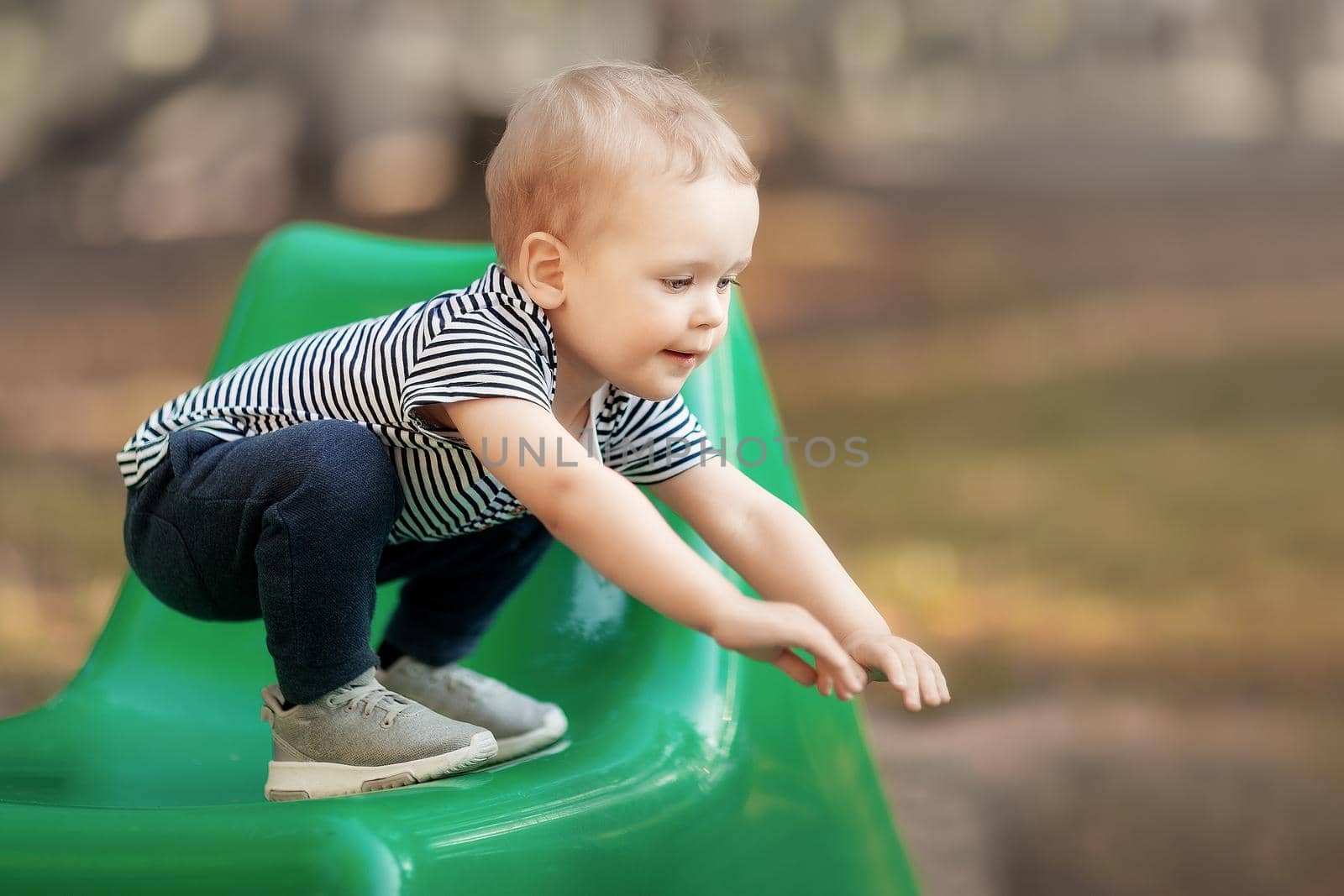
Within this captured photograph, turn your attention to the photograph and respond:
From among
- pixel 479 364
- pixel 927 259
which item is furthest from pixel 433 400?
pixel 927 259

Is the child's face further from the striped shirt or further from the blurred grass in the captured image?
the blurred grass

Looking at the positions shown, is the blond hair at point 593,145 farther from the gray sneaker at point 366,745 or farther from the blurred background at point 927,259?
the blurred background at point 927,259

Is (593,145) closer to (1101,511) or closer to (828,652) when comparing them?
(828,652)

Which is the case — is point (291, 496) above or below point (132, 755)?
above

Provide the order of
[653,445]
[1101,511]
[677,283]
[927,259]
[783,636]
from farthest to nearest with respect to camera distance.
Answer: [927,259] → [1101,511] → [653,445] → [677,283] → [783,636]

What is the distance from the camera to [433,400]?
0.65m

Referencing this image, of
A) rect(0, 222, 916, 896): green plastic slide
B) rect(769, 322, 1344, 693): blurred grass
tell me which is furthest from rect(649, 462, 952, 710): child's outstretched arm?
rect(769, 322, 1344, 693): blurred grass

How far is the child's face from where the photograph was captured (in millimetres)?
648

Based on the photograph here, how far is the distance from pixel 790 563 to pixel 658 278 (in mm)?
158

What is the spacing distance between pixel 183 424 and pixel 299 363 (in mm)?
75

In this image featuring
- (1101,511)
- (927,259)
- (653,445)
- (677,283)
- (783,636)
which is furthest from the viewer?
(927,259)

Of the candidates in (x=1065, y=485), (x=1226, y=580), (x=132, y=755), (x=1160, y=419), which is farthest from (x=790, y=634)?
(x=1160, y=419)

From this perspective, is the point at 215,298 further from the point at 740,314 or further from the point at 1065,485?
the point at 740,314

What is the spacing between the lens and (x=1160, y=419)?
2.55 m
